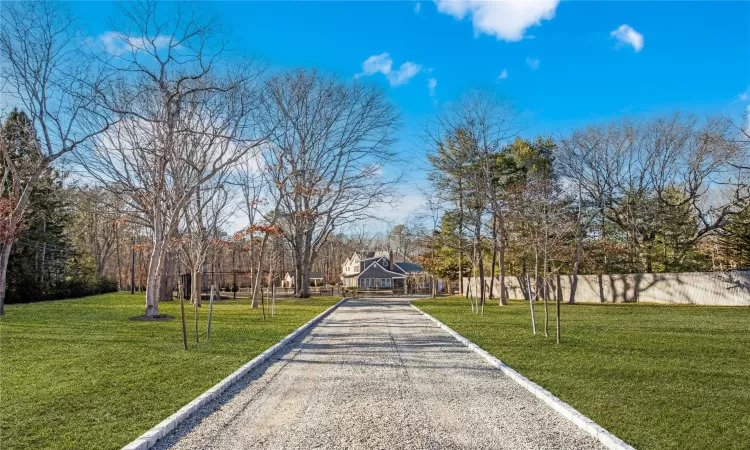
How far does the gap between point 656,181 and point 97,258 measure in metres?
49.6

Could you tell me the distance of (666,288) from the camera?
1122 inches

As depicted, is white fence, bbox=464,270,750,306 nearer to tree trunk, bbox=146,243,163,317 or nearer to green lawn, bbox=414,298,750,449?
green lawn, bbox=414,298,750,449

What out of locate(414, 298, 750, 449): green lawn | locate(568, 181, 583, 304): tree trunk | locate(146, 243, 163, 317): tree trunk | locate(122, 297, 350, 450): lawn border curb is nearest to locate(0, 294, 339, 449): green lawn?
locate(122, 297, 350, 450): lawn border curb

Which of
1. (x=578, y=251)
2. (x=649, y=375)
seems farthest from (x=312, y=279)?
(x=649, y=375)

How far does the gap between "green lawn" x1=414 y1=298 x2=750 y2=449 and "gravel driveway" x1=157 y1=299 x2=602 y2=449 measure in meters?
0.52

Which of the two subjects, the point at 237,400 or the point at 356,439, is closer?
the point at 356,439

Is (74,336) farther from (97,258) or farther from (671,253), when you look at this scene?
(97,258)

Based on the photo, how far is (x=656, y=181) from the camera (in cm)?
3272

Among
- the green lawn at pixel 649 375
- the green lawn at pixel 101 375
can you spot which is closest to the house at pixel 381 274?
the green lawn at pixel 649 375

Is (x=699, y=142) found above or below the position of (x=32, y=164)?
above

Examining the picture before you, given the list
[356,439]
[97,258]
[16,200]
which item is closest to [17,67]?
[16,200]

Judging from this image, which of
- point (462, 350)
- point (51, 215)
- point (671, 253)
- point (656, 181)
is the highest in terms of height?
point (656, 181)

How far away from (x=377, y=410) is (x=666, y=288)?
2772 cm

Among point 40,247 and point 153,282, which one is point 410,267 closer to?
point 40,247
